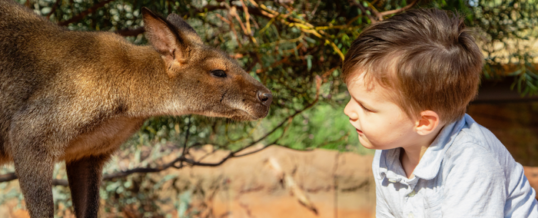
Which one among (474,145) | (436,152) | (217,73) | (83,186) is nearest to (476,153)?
(474,145)

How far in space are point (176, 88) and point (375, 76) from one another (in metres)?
1.07

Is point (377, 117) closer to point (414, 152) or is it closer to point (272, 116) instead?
point (414, 152)

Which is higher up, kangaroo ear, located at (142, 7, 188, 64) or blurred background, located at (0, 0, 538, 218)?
kangaroo ear, located at (142, 7, 188, 64)

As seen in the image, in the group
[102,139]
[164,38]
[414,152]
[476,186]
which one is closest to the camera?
[476,186]

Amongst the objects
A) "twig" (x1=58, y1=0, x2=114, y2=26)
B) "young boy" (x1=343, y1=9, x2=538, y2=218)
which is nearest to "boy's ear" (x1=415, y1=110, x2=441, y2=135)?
"young boy" (x1=343, y1=9, x2=538, y2=218)

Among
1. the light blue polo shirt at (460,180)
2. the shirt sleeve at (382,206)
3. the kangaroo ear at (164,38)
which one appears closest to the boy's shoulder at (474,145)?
the light blue polo shirt at (460,180)

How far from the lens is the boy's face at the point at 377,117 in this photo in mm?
1661

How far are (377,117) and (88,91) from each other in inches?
49.0

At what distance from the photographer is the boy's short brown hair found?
5.17 feet

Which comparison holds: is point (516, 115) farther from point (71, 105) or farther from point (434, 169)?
point (71, 105)

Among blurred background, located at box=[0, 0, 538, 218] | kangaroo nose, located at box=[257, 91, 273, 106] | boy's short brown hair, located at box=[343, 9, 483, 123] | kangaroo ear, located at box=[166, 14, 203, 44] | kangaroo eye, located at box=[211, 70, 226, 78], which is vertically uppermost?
boy's short brown hair, located at box=[343, 9, 483, 123]

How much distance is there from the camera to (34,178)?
194cm

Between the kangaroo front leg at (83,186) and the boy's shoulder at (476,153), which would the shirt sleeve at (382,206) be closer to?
the boy's shoulder at (476,153)

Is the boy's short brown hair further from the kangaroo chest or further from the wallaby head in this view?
the kangaroo chest
